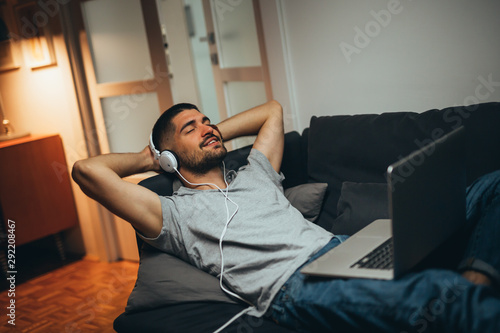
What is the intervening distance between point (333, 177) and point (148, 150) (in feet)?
2.47

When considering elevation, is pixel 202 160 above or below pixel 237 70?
below

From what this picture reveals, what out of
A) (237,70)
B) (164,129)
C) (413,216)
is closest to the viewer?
(413,216)

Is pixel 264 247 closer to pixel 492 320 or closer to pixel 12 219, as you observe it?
pixel 492 320

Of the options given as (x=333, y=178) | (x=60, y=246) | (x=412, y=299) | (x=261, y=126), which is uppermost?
→ (x=261, y=126)

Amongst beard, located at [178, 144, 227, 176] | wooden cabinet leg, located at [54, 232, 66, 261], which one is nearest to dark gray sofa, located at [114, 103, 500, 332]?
beard, located at [178, 144, 227, 176]

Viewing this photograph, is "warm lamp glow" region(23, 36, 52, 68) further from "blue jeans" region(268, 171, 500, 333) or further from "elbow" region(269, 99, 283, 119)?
"blue jeans" region(268, 171, 500, 333)

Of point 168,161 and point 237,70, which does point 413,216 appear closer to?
point 168,161

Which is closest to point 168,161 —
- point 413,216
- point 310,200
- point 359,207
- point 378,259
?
point 310,200

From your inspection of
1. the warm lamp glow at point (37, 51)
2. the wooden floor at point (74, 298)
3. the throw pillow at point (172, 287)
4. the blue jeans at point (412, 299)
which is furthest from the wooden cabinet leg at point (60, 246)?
the blue jeans at point (412, 299)

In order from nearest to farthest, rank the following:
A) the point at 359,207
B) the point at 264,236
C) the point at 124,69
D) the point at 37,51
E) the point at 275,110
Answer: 1. the point at 264,236
2. the point at 359,207
3. the point at 275,110
4. the point at 124,69
5. the point at 37,51

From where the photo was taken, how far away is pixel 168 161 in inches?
72.5

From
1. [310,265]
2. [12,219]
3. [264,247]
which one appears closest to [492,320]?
[310,265]

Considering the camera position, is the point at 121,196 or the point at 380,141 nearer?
the point at 121,196

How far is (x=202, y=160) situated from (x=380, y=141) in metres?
0.67
